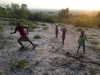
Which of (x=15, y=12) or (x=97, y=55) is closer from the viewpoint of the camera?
(x=97, y=55)

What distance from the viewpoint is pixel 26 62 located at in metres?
8.23

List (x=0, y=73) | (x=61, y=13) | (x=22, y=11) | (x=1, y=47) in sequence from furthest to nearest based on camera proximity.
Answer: (x=61, y=13), (x=22, y=11), (x=1, y=47), (x=0, y=73)

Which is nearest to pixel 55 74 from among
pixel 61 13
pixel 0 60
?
pixel 0 60

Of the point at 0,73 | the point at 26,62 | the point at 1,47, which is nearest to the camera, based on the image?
the point at 0,73

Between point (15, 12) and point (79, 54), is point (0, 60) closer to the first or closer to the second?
point (79, 54)

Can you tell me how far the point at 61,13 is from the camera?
238 feet

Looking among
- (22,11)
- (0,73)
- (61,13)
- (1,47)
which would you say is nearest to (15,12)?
(22,11)

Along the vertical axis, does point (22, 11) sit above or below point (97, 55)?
above

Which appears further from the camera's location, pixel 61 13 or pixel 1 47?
pixel 61 13

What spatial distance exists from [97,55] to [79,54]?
4.15 feet

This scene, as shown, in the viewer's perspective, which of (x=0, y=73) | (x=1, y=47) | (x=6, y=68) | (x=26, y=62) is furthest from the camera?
(x=1, y=47)

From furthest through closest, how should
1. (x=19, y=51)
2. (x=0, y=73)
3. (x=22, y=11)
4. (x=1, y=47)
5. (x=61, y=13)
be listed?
(x=61, y=13), (x=22, y=11), (x=1, y=47), (x=19, y=51), (x=0, y=73)

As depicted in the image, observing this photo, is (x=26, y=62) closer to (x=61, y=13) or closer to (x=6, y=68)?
(x=6, y=68)

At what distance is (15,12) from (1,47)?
80.7 feet
